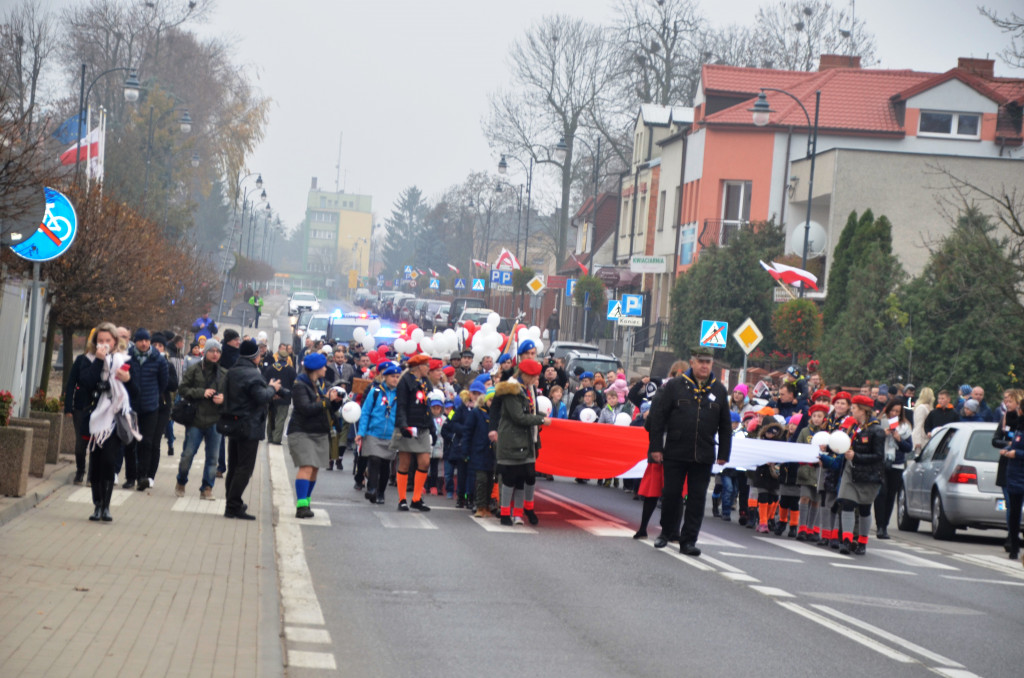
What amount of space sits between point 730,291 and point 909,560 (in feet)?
101

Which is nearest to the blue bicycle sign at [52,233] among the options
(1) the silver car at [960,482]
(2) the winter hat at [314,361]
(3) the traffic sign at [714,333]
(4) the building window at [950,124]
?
(2) the winter hat at [314,361]

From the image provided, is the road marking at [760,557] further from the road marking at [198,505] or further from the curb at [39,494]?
the curb at [39,494]

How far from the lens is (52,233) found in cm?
1562

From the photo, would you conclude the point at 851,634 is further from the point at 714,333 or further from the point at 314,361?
the point at 714,333

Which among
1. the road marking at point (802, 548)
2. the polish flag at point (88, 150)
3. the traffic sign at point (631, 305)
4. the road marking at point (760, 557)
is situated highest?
the polish flag at point (88, 150)

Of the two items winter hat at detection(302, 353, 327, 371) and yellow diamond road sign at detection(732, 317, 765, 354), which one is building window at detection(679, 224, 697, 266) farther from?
winter hat at detection(302, 353, 327, 371)

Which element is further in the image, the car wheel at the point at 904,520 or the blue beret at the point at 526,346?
the car wheel at the point at 904,520

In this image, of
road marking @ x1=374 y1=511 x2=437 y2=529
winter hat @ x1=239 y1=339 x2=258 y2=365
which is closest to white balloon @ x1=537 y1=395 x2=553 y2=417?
road marking @ x1=374 y1=511 x2=437 y2=529

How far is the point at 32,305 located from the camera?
56.7 ft

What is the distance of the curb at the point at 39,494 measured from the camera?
13117 mm

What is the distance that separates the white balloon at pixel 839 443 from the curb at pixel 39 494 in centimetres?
823

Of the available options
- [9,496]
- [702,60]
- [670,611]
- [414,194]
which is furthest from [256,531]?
[414,194]

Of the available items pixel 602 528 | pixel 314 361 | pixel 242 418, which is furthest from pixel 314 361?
pixel 602 528

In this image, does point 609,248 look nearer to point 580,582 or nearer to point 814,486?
point 814,486
